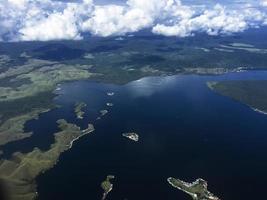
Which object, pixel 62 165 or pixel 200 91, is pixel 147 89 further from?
pixel 62 165

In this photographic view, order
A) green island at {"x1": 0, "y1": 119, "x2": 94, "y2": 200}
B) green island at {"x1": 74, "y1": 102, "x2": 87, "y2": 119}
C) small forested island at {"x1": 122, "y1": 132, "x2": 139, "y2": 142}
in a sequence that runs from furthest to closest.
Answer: green island at {"x1": 74, "y1": 102, "x2": 87, "y2": 119} < small forested island at {"x1": 122, "y1": 132, "x2": 139, "y2": 142} < green island at {"x1": 0, "y1": 119, "x2": 94, "y2": 200}

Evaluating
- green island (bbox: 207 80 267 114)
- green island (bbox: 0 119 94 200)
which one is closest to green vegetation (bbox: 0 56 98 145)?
green island (bbox: 0 119 94 200)

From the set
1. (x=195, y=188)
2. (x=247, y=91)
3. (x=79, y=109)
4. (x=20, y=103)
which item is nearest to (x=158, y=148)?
(x=195, y=188)

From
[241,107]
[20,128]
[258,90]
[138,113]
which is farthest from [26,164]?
[258,90]

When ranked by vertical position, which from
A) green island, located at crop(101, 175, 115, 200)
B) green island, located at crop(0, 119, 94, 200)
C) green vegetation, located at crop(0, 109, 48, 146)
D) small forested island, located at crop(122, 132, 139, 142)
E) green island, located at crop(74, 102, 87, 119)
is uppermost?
green island, located at crop(101, 175, 115, 200)

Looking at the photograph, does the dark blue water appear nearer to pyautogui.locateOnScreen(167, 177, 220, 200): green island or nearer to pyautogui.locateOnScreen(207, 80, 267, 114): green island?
pyautogui.locateOnScreen(167, 177, 220, 200): green island

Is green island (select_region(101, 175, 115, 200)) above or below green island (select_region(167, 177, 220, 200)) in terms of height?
below

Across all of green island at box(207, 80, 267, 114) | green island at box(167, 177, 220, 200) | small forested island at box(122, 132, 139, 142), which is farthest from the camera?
green island at box(207, 80, 267, 114)
